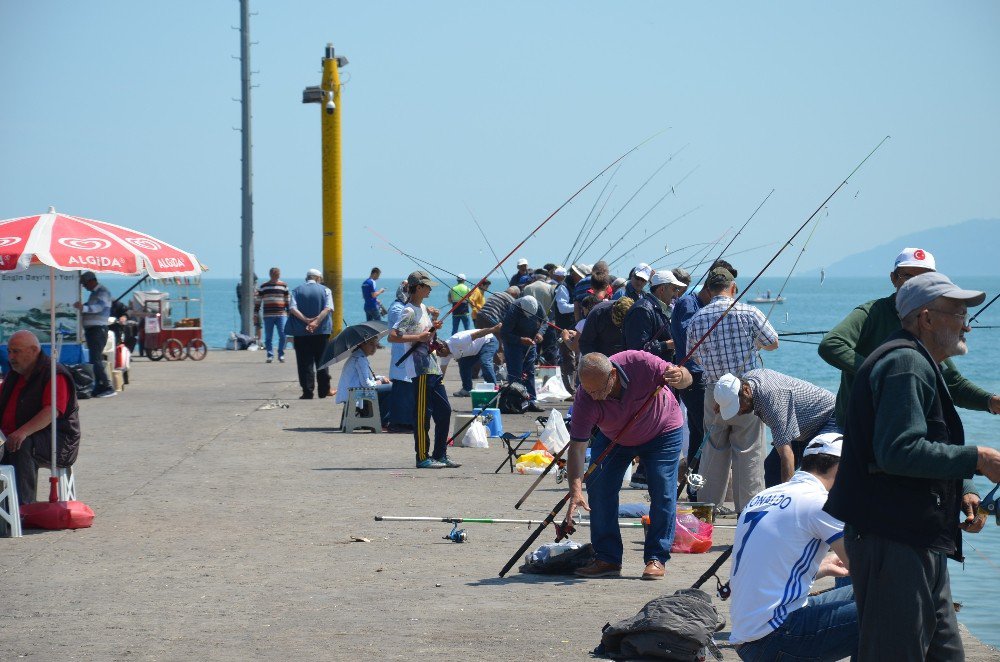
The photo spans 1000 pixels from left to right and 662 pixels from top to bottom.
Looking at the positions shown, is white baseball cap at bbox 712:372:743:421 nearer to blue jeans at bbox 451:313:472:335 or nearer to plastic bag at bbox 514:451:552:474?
plastic bag at bbox 514:451:552:474

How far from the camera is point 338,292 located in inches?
937

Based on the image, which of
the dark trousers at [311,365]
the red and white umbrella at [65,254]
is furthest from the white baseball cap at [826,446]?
the dark trousers at [311,365]

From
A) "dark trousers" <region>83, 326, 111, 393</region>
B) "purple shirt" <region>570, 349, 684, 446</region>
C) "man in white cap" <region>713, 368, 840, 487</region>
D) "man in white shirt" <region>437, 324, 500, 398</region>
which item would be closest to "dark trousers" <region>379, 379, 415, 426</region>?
"man in white shirt" <region>437, 324, 500, 398</region>

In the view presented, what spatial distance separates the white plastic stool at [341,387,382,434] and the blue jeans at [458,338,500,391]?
2.92 metres

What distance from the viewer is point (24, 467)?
8992 millimetres

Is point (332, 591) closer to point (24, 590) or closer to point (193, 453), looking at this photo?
point (24, 590)

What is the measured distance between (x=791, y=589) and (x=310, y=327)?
13.2 meters

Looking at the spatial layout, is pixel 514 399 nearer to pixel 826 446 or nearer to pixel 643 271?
pixel 643 271

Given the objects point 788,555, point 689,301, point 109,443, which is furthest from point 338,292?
point 788,555

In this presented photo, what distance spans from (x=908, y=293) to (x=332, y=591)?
13.3ft

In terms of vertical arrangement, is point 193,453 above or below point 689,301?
below

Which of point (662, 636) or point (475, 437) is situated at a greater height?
point (662, 636)

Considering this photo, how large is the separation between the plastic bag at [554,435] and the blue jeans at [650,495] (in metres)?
4.65

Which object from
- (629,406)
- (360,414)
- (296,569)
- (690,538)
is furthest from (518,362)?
(629,406)
